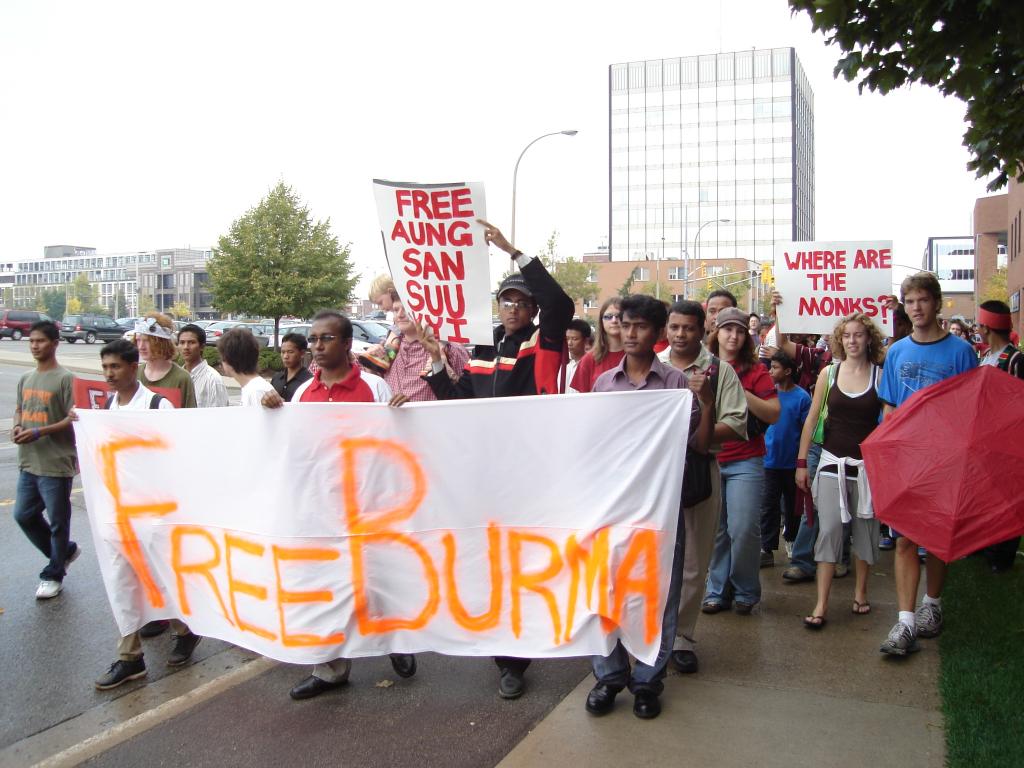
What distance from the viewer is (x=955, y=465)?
412 centimetres

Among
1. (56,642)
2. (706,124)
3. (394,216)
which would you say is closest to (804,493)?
(394,216)

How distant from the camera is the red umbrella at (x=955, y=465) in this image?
13.2 ft

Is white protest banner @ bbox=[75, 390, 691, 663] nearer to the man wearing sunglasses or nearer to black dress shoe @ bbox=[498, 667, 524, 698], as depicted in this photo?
black dress shoe @ bbox=[498, 667, 524, 698]

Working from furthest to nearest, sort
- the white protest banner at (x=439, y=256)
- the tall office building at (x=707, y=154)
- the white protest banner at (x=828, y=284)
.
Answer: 1. the tall office building at (x=707, y=154)
2. the white protest banner at (x=828, y=284)
3. the white protest banner at (x=439, y=256)

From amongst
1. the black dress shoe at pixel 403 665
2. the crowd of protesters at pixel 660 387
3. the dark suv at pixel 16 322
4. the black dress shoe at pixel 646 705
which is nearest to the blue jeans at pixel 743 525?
the crowd of protesters at pixel 660 387

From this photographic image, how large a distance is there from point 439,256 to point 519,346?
2.33 feet

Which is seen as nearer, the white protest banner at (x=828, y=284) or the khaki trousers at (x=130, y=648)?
the khaki trousers at (x=130, y=648)

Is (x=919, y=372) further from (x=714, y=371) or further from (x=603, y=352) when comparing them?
(x=603, y=352)

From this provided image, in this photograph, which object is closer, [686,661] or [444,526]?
[444,526]

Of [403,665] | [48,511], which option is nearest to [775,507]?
[403,665]

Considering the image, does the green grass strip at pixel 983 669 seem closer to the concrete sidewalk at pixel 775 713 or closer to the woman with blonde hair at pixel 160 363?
the concrete sidewalk at pixel 775 713

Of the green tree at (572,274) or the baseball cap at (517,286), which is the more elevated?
the green tree at (572,274)

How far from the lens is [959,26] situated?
3.90 meters

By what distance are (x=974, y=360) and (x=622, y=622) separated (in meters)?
2.60
